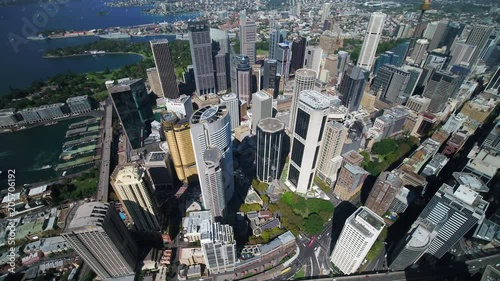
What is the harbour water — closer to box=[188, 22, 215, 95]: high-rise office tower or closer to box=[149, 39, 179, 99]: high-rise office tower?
box=[149, 39, 179, 99]: high-rise office tower

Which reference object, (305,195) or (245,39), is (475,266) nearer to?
(305,195)

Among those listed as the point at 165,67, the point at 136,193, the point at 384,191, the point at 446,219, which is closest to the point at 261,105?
the point at 384,191

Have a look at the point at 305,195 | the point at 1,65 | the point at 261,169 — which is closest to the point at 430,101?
the point at 305,195

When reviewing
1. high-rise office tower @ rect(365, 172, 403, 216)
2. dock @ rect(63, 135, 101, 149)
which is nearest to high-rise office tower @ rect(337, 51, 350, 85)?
high-rise office tower @ rect(365, 172, 403, 216)

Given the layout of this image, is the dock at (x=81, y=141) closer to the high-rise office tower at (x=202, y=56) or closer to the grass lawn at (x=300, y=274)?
the high-rise office tower at (x=202, y=56)

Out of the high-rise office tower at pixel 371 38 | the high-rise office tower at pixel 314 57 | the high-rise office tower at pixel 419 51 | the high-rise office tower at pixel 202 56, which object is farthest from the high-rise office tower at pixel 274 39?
the high-rise office tower at pixel 419 51
